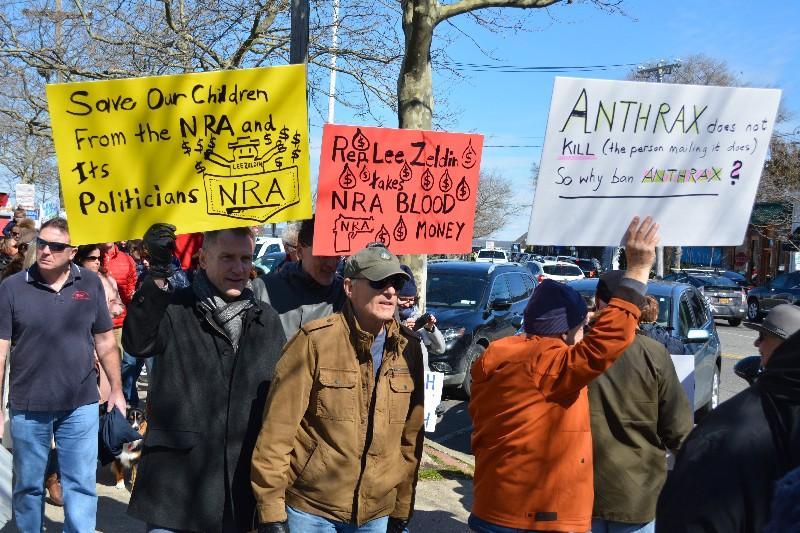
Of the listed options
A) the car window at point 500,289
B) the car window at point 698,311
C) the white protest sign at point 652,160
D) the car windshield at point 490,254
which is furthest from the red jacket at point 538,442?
the car windshield at point 490,254

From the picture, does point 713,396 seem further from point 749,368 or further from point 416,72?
point 749,368

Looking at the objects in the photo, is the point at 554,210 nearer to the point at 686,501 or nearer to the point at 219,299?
the point at 219,299

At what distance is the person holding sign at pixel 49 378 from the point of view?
4766mm

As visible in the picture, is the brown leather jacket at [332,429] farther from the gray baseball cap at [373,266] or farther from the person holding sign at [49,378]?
the person holding sign at [49,378]

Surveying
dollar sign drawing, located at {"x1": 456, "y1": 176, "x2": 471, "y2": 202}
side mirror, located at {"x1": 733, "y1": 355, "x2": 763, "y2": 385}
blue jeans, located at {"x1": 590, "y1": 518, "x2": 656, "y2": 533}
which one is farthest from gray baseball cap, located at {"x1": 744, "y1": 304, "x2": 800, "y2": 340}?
dollar sign drawing, located at {"x1": 456, "y1": 176, "x2": 471, "y2": 202}

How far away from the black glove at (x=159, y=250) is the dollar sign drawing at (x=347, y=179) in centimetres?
125

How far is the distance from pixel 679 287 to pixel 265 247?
13090 millimetres

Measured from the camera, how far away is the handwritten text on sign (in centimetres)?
453

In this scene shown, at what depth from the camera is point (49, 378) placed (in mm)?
4770

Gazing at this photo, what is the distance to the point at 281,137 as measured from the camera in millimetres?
4121

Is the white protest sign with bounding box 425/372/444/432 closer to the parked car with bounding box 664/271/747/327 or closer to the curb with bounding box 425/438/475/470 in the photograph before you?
the curb with bounding box 425/438/475/470

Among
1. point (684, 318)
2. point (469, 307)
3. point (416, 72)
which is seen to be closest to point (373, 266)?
point (416, 72)

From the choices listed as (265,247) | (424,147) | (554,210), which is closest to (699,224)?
(554,210)

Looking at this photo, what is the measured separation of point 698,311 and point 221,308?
7.79 meters
